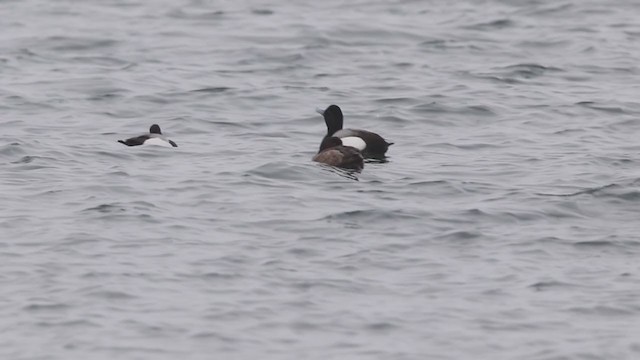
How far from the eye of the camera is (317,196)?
1549cm

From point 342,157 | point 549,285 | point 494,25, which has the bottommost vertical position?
point 494,25

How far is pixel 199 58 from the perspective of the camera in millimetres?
25672

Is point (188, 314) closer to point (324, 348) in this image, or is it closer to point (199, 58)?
point (324, 348)

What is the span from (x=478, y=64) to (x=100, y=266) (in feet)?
43.3

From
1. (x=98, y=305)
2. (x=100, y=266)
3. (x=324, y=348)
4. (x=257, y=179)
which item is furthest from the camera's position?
(x=257, y=179)

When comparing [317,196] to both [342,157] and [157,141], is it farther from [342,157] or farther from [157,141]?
[157,141]

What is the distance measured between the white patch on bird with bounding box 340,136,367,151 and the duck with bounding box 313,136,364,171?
36 centimetres

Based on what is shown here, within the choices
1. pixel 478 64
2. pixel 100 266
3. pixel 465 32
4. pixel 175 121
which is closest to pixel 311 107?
pixel 175 121

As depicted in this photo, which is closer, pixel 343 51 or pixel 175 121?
pixel 175 121

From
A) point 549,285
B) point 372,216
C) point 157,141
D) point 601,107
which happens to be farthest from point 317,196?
point 601,107

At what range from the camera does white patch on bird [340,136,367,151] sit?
1762cm

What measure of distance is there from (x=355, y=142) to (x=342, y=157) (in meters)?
0.97

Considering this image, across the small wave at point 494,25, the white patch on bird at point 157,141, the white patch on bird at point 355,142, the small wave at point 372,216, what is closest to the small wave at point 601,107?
the white patch on bird at point 355,142

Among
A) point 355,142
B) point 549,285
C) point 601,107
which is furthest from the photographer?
point 601,107
